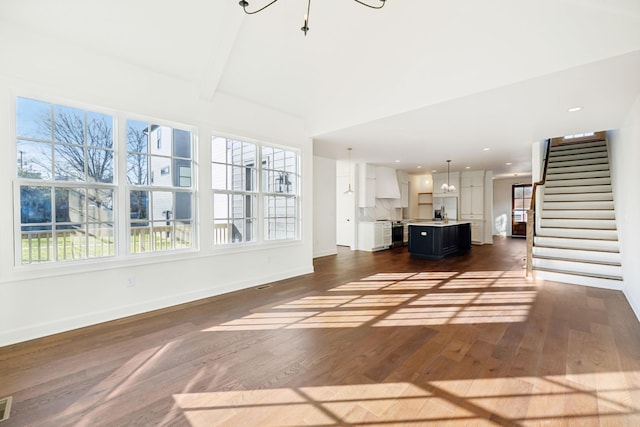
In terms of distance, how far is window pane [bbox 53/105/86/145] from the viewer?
3.07 meters

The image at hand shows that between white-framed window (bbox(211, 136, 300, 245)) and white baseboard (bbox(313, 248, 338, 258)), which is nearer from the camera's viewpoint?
white-framed window (bbox(211, 136, 300, 245))

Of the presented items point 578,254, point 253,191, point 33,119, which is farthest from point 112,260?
point 578,254

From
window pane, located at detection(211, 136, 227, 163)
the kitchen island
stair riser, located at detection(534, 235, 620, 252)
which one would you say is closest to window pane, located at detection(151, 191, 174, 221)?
window pane, located at detection(211, 136, 227, 163)

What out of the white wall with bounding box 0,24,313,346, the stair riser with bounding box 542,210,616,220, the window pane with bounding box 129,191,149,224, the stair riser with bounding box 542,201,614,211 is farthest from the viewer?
the stair riser with bounding box 542,201,614,211

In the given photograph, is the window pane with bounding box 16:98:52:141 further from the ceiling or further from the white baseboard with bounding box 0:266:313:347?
the white baseboard with bounding box 0:266:313:347

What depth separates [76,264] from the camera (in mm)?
3104

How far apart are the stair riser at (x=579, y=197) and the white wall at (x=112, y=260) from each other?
6.36 meters

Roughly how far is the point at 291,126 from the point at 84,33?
2.97 m

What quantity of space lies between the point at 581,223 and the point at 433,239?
2762 mm

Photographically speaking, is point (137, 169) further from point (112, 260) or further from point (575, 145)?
point (575, 145)

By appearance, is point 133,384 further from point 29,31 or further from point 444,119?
point 444,119

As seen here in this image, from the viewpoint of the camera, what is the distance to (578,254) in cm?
514

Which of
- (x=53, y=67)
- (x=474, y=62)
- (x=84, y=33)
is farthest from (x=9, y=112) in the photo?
(x=474, y=62)

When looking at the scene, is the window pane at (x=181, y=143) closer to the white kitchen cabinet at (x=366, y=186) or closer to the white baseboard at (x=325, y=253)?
the white baseboard at (x=325, y=253)
